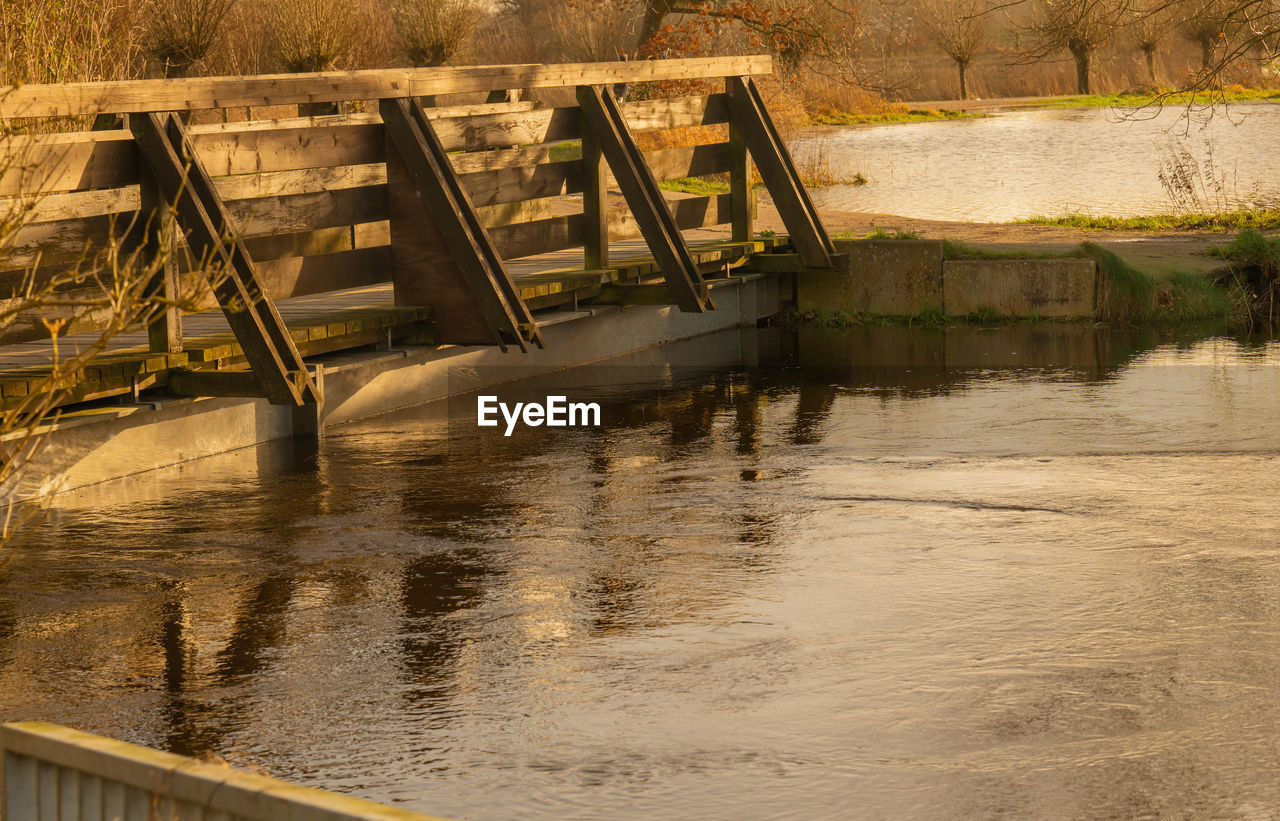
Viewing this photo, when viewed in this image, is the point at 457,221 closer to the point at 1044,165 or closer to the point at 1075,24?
the point at 1075,24

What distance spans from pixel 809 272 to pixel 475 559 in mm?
8093

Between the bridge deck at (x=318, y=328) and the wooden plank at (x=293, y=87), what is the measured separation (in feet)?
3.71

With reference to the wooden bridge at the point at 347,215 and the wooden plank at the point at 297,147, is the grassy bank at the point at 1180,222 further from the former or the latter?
the wooden plank at the point at 297,147

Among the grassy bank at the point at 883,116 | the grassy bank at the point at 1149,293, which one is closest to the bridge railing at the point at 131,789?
the grassy bank at the point at 1149,293

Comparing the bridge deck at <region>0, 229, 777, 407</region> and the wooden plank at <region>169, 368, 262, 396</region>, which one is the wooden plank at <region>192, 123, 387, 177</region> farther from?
the wooden plank at <region>169, 368, 262, 396</region>

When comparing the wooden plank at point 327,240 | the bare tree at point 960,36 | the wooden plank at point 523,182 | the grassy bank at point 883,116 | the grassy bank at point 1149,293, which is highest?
the bare tree at point 960,36

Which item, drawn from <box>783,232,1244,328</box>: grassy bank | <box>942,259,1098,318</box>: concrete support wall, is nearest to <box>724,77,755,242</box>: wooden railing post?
<box>783,232,1244,328</box>: grassy bank

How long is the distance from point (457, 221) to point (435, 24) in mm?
28525

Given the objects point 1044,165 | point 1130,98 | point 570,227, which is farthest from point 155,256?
point 1130,98

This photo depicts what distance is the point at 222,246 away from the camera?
8211 mm

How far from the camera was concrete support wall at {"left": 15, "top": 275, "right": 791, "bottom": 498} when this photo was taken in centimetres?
797

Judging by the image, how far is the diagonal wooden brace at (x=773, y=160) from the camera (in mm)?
13555

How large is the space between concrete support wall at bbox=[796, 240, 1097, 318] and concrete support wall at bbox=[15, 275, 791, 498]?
2.60ft

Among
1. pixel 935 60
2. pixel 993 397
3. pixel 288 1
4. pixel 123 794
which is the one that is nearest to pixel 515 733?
pixel 123 794
